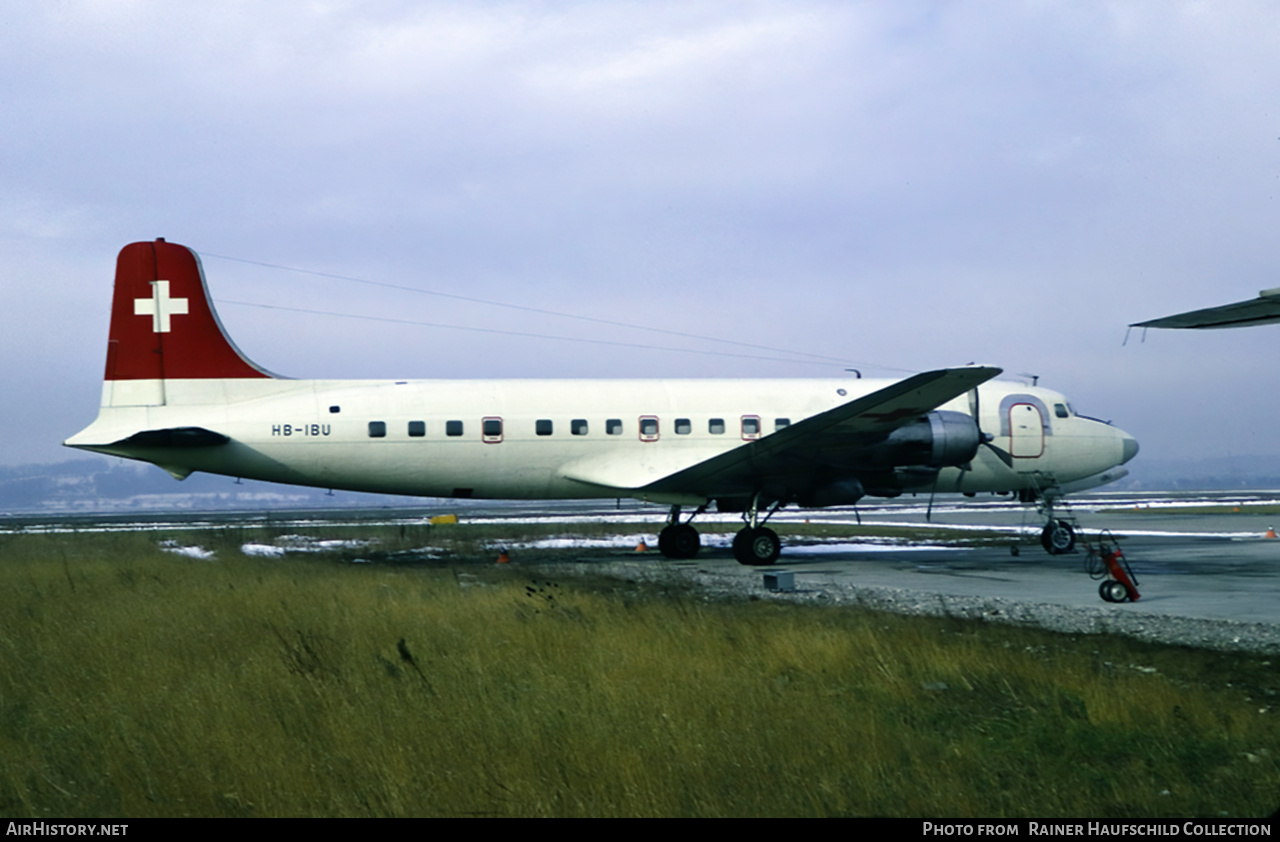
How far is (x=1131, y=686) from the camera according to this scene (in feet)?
28.1

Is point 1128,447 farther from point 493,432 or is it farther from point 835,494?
point 493,432

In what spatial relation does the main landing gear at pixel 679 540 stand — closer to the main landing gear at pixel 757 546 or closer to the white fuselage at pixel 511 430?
the white fuselage at pixel 511 430

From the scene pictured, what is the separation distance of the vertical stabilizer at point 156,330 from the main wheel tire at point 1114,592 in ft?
57.7

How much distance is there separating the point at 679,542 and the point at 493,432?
5.17 meters

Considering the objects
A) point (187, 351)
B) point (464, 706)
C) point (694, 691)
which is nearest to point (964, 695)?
point (694, 691)

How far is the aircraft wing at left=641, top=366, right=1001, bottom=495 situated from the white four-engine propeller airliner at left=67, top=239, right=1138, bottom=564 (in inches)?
1.9

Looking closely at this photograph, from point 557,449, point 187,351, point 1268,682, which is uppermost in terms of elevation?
point 187,351

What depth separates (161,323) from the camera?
21.7m

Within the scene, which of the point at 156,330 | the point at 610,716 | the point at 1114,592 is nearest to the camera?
the point at 610,716

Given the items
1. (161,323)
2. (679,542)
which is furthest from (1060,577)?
(161,323)

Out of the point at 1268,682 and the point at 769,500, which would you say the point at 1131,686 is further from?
the point at 769,500

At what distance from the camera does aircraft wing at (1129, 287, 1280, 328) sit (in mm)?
7809

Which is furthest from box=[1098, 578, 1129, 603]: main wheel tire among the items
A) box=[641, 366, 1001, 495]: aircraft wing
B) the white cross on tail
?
the white cross on tail
